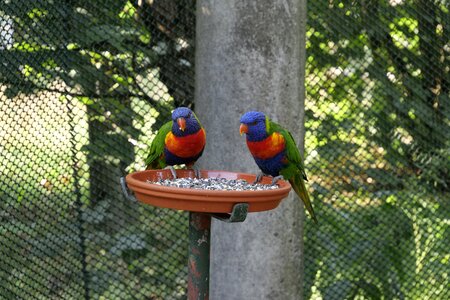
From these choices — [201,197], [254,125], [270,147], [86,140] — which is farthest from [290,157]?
[86,140]

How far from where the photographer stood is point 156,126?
2.91m

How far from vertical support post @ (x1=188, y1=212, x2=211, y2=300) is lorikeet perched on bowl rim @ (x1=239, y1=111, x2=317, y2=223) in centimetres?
30

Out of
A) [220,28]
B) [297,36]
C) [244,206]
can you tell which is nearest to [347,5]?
[297,36]

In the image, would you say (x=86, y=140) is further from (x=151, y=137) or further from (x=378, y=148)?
(x=378, y=148)

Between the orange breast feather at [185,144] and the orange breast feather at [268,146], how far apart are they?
17 centimetres

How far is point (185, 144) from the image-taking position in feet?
6.89

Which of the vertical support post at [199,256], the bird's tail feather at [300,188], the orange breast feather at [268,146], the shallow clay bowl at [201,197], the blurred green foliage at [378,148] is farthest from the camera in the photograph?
the blurred green foliage at [378,148]

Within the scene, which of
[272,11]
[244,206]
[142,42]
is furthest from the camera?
[142,42]

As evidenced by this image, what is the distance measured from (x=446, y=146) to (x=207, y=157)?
140 centimetres

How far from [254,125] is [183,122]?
23 cm

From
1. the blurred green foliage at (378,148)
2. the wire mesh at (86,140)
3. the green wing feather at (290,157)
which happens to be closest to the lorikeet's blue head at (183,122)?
the green wing feather at (290,157)

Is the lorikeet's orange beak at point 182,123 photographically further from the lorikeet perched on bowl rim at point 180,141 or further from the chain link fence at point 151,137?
the chain link fence at point 151,137

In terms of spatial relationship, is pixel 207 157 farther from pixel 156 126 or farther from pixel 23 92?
pixel 23 92

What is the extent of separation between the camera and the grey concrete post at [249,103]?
2.53 meters
